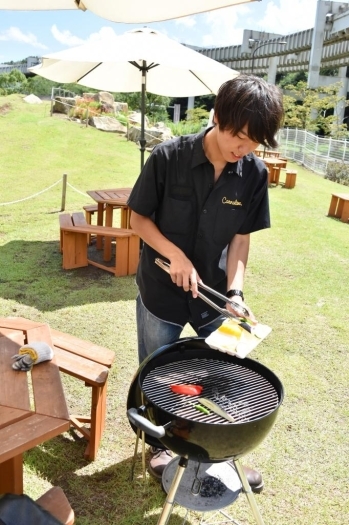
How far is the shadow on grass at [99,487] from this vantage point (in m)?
2.24

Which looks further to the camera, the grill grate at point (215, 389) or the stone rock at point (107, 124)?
the stone rock at point (107, 124)

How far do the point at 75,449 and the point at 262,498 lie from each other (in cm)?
109

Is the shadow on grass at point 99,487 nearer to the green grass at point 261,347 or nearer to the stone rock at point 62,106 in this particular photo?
the green grass at point 261,347

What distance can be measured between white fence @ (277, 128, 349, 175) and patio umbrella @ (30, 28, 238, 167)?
11.1m

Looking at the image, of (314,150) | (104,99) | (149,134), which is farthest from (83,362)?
(104,99)

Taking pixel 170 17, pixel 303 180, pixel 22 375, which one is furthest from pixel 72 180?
pixel 22 375

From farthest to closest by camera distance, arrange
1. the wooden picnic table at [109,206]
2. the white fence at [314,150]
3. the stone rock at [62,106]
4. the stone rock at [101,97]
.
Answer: the stone rock at [101,97]
the stone rock at [62,106]
the white fence at [314,150]
the wooden picnic table at [109,206]

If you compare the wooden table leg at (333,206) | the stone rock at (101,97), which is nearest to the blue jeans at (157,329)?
the wooden table leg at (333,206)

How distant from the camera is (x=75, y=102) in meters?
20.5

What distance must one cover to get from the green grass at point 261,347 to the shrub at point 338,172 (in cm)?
622

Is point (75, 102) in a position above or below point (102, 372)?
above

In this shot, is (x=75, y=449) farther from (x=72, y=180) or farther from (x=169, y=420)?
(x=72, y=180)

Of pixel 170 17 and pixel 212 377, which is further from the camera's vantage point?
pixel 170 17

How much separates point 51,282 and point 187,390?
374 centimetres
